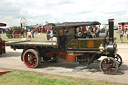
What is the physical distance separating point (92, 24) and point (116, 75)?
2.22 meters

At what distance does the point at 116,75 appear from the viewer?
5898 mm

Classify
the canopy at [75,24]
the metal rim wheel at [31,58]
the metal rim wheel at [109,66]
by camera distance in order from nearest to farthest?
the metal rim wheel at [109,66] < the canopy at [75,24] < the metal rim wheel at [31,58]

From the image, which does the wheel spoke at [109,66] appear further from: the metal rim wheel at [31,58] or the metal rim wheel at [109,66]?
the metal rim wheel at [31,58]

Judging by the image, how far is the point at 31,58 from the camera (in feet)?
24.3

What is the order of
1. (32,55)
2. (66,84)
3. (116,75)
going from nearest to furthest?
(66,84) < (116,75) < (32,55)

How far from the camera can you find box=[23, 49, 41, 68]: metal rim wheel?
7242 mm

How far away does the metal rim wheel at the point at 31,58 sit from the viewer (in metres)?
7.24

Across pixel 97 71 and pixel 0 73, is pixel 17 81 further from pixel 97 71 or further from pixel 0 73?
pixel 97 71

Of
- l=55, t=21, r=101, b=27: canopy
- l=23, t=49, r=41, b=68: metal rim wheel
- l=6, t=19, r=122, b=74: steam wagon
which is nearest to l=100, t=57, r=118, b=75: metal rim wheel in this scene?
l=6, t=19, r=122, b=74: steam wagon

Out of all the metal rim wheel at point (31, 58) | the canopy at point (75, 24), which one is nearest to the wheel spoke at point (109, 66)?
the canopy at point (75, 24)

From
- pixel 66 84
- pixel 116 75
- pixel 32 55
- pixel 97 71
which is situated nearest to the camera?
pixel 66 84

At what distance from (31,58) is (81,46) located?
262cm

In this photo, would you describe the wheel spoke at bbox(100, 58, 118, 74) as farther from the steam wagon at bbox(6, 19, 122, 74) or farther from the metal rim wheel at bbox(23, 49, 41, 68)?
the metal rim wheel at bbox(23, 49, 41, 68)

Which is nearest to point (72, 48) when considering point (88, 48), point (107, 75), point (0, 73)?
point (88, 48)
